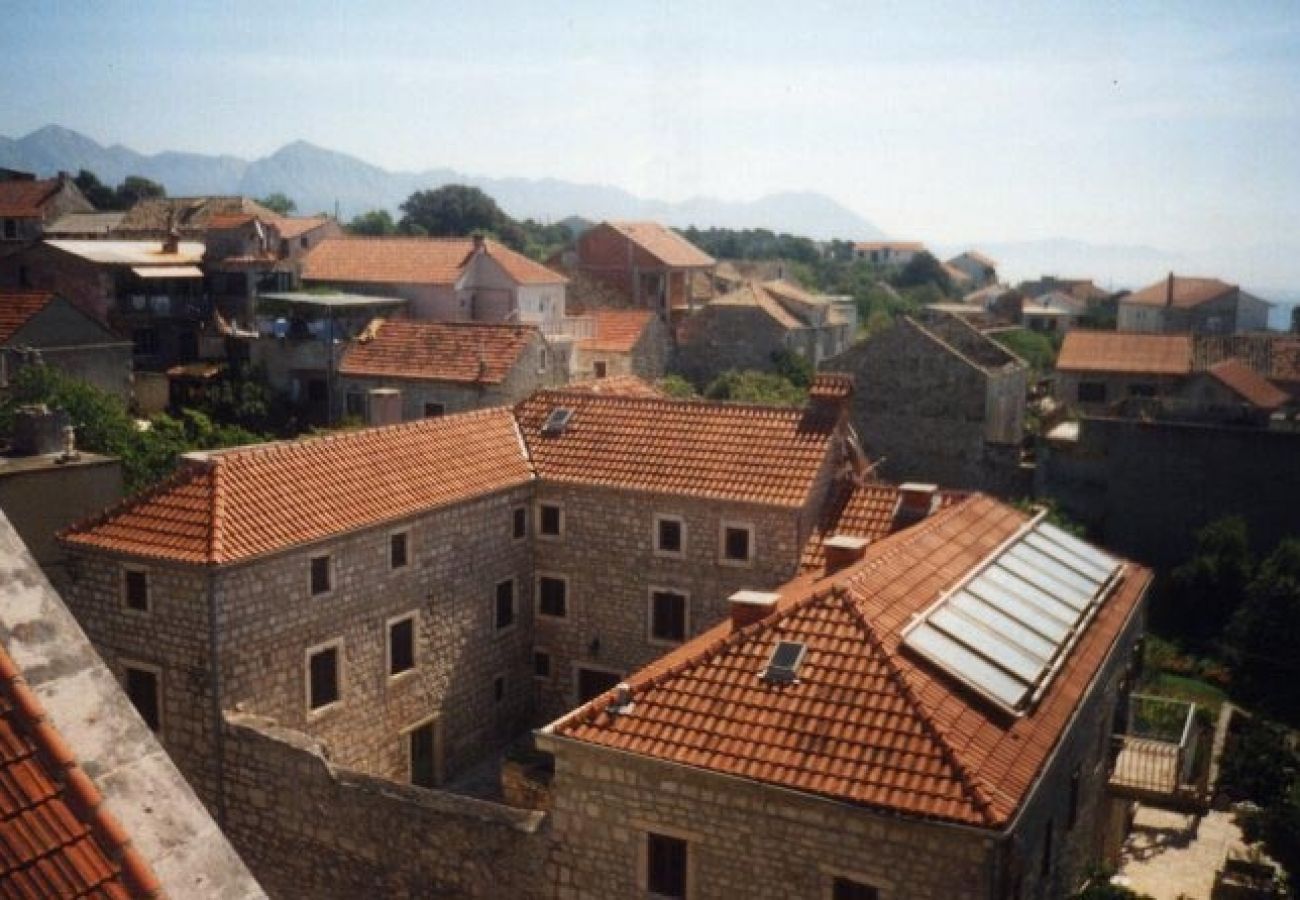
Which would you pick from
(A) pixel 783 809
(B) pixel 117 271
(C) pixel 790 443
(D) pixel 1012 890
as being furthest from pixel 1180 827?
(B) pixel 117 271

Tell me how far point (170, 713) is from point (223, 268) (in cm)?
3461

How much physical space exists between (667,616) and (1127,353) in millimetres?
34830

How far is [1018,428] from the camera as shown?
43625 millimetres

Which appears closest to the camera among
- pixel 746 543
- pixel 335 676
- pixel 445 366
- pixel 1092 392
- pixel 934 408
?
pixel 335 676

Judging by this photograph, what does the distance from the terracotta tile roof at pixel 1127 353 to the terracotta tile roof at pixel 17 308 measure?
132 ft

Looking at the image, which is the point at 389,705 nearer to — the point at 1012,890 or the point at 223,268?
the point at 1012,890

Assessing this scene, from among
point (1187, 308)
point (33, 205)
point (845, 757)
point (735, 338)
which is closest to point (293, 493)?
point (845, 757)

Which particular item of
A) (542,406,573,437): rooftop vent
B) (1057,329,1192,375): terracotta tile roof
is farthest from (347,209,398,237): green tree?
(542,406,573,437): rooftop vent

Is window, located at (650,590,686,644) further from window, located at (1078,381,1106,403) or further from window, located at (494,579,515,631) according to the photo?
window, located at (1078,381,1106,403)

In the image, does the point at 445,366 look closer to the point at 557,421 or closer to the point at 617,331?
the point at 557,421

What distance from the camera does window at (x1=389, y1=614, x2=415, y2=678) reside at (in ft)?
70.8

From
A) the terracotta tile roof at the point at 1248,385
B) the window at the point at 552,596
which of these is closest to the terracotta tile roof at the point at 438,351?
the window at the point at 552,596

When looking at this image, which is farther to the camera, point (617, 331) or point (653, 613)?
point (617, 331)

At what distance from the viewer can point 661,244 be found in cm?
6341
